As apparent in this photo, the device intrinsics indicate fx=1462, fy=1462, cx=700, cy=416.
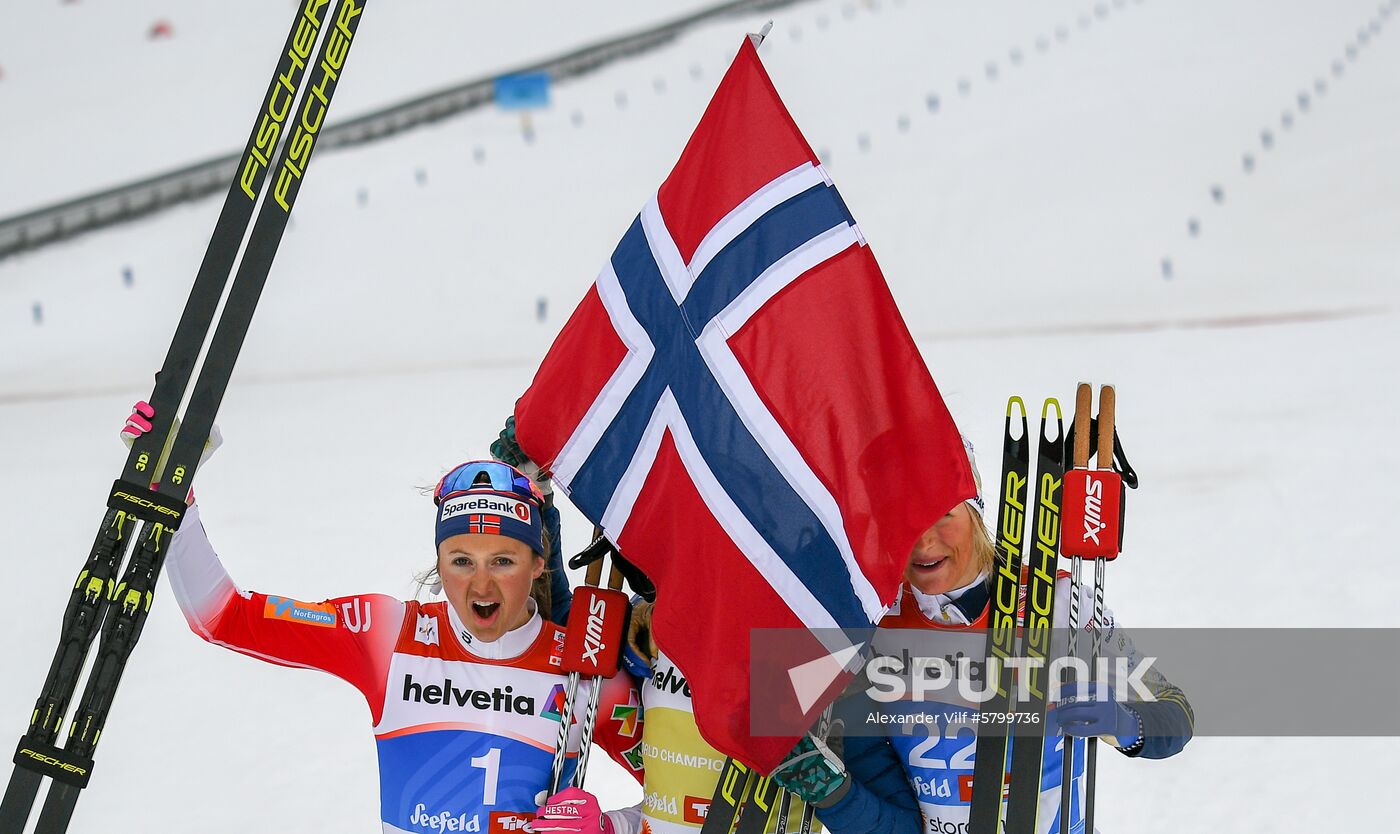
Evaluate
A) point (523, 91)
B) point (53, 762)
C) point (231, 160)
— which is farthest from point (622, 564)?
point (523, 91)

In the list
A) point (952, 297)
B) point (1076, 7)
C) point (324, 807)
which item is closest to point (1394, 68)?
point (1076, 7)

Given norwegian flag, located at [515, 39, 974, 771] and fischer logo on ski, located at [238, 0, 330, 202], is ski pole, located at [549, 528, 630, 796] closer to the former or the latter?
norwegian flag, located at [515, 39, 974, 771]

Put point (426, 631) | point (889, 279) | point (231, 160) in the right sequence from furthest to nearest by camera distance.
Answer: point (231, 160) → point (889, 279) → point (426, 631)

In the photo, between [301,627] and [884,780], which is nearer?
[884,780]

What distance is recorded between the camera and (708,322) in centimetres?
281

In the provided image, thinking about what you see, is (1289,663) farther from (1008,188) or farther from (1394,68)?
(1394,68)

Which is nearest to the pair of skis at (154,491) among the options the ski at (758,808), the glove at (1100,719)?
the ski at (758,808)

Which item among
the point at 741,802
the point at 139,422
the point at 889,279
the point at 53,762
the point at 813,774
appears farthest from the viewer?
the point at 889,279

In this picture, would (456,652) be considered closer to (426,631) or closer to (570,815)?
(426,631)

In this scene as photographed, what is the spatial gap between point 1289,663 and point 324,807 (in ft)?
12.0

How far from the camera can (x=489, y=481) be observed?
9.96 feet

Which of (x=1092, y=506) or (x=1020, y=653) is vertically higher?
(x=1092, y=506)

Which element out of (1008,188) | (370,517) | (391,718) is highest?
(1008,188)

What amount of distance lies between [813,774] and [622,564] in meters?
0.67
